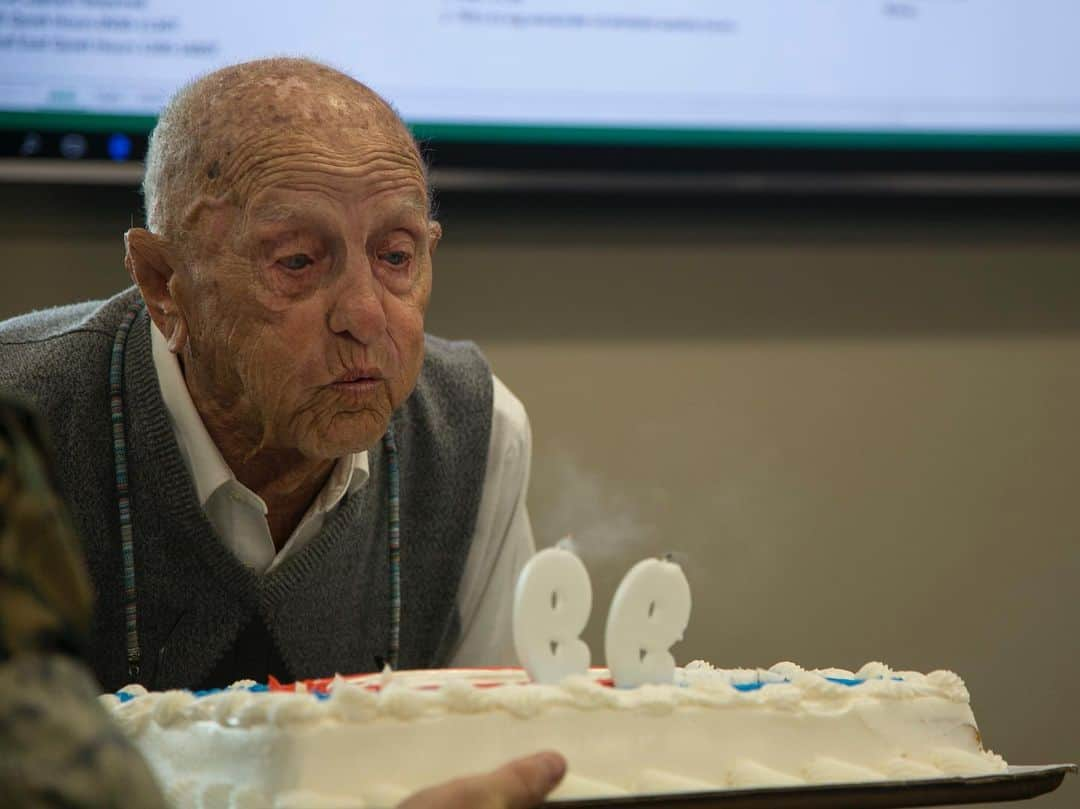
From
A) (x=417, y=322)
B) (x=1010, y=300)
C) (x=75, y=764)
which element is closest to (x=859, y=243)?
(x=1010, y=300)

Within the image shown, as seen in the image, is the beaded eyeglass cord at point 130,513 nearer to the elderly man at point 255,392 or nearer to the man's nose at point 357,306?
the elderly man at point 255,392

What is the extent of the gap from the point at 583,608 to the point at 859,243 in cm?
155

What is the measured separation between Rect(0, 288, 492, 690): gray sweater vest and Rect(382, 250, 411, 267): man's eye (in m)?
0.31

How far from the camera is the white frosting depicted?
1.04 meters

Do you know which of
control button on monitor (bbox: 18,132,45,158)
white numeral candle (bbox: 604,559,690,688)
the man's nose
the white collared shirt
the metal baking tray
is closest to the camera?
the metal baking tray

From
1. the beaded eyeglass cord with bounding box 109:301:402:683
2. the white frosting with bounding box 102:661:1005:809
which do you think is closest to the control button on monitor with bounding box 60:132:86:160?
the beaded eyeglass cord with bounding box 109:301:402:683

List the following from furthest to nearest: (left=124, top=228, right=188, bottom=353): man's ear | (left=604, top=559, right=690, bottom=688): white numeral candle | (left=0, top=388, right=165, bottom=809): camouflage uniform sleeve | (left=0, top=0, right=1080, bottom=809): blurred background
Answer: (left=0, top=0, right=1080, bottom=809): blurred background, (left=124, top=228, right=188, bottom=353): man's ear, (left=604, top=559, right=690, bottom=688): white numeral candle, (left=0, top=388, right=165, bottom=809): camouflage uniform sleeve

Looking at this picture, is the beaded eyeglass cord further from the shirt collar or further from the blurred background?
the blurred background

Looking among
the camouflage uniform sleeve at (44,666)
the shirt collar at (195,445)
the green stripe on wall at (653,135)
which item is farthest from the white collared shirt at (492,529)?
the camouflage uniform sleeve at (44,666)

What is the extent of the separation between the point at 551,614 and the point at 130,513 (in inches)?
24.8

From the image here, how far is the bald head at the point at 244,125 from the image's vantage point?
144 centimetres

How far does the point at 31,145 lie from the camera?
7.00 feet

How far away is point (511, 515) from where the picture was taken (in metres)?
1.89

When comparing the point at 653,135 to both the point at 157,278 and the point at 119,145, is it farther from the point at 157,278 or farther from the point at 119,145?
the point at 157,278
